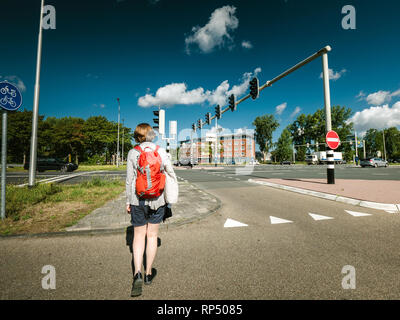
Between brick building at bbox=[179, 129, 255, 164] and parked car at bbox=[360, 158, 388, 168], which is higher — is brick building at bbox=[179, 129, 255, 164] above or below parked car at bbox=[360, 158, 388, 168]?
above

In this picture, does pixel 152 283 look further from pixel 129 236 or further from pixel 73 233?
pixel 73 233

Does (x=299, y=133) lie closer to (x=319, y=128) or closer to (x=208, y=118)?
(x=319, y=128)

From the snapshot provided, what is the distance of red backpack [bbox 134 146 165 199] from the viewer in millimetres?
2100

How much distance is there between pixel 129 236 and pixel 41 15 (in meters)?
11.3

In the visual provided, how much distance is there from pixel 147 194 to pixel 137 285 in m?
0.98

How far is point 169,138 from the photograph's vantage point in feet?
28.9

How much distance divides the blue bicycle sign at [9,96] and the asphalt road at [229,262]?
299 centimetres

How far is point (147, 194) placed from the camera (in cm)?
210

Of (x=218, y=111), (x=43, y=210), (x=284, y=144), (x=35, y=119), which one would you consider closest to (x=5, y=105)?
(x=43, y=210)

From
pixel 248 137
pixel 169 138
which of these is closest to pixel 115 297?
pixel 169 138

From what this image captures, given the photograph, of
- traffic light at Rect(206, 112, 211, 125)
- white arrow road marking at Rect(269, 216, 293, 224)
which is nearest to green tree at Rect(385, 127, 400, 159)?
traffic light at Rect(206, 112, 211, 125)

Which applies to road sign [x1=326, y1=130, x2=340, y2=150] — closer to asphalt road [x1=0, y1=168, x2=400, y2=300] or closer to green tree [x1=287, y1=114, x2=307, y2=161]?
asphalt road [x1=0, y1=168, x2=400, y2=300]

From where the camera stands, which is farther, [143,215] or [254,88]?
[254,88]

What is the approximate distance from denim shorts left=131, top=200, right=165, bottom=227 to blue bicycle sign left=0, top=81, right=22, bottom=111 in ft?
14.7
